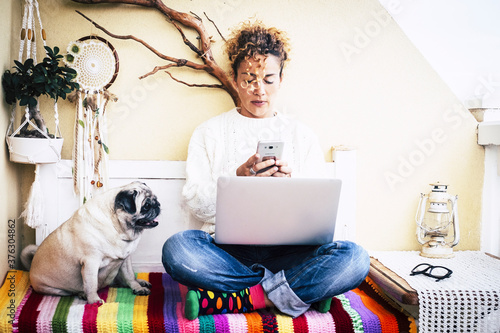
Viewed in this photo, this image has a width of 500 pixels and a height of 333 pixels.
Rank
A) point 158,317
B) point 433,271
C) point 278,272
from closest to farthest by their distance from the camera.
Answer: point 158,317, point 278,272, point 433,271

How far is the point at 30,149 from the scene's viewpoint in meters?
1.86

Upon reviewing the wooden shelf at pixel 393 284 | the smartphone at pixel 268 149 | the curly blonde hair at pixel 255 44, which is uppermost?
the curly blonde hair at pixel 255 44

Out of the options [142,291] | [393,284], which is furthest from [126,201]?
[393,284]

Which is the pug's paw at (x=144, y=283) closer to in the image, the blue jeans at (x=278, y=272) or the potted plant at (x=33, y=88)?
the blue jeans at (x=278, y=272)

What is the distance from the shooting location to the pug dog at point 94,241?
1.63 meters

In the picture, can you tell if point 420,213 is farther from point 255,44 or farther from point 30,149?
point 30,149

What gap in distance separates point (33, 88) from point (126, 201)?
0.66 meters

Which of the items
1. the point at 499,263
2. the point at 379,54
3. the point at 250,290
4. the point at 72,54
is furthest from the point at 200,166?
the point at 499,263

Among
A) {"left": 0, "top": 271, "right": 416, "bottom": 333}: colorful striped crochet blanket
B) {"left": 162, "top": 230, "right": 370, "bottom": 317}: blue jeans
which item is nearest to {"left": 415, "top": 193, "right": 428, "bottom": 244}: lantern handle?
{"left": 0, "top": 271, "right": 416, "bottom": 333}: colorful striped crochet blanket

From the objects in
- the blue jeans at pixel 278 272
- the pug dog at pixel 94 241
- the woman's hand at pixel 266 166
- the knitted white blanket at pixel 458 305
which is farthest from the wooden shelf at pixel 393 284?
the pug dog at pixel 94 241

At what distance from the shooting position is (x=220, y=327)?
1412 mm

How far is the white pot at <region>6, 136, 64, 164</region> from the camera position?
1.85 meters

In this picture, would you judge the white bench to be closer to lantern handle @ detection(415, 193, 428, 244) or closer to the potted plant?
the potted plant

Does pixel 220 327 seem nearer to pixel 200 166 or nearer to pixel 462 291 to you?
pixel 200 166
